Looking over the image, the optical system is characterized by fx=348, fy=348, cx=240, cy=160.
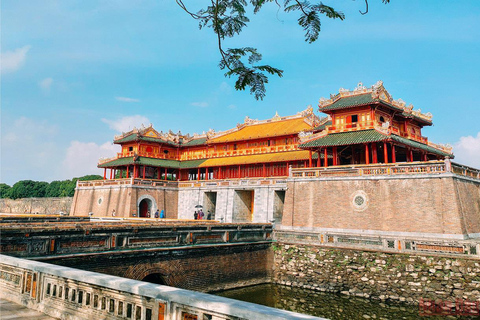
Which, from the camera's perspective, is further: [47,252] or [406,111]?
[406,111]

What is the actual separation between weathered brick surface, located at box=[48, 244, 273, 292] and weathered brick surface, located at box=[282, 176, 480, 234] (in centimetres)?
534

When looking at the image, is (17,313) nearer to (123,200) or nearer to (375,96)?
(375,96)

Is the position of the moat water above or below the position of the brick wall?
below

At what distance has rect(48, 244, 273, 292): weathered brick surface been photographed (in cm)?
1330

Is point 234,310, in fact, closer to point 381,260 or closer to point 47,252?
point 47,252

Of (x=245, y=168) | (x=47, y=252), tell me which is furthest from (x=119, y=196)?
(x=47, y=252)

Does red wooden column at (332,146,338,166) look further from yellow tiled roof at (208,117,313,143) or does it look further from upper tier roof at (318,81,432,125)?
yellow tiled roof at (208,117,313,143)

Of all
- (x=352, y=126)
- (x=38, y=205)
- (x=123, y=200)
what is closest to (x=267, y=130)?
(x=352, y=126)

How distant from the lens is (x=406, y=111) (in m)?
31.4

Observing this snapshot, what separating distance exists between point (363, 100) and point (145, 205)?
26.1m

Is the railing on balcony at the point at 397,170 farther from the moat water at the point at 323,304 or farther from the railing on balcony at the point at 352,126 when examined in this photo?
the moat water at the point at 323,304

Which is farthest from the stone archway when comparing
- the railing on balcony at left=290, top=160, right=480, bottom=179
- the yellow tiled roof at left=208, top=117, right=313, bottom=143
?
the railing on balcony at left=290, top=160, right=480, bottom=179

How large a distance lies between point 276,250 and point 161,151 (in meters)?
27.7

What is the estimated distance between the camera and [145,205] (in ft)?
131
